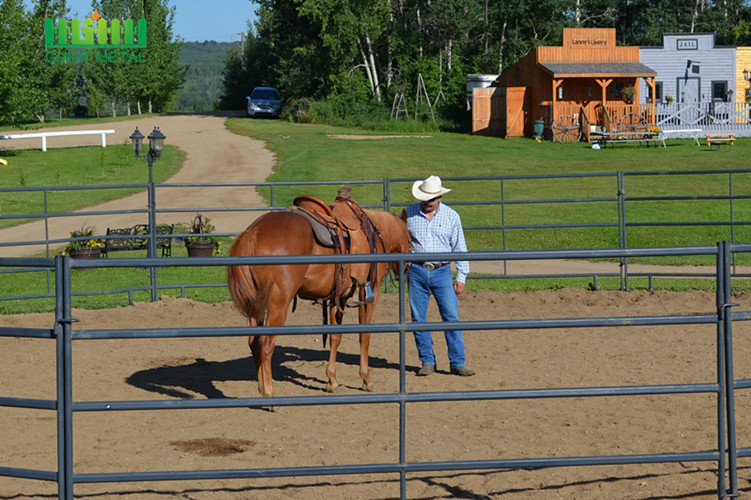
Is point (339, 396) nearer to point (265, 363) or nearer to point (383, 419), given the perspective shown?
point (383, 419)

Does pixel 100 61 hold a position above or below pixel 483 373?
Result: above

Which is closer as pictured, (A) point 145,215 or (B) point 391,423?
(B) point 391,423

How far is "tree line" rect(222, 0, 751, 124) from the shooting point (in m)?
42.6

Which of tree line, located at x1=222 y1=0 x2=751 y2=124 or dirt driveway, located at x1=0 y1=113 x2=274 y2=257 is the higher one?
tree line, located at x1=222 y1=0 x2=751 y2=124

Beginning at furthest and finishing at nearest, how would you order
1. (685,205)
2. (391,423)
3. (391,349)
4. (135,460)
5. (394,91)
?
1. (394,91)
2. (685,205)
3. (391,349)
4. (391,423)
5. (135,460)

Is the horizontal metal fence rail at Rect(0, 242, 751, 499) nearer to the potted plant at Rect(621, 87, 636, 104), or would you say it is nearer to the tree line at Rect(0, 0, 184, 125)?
the tree line at Rect(0, 0, 184, 125)

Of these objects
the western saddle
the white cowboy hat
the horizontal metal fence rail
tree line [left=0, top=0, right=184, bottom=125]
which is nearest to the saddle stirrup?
the western saddle

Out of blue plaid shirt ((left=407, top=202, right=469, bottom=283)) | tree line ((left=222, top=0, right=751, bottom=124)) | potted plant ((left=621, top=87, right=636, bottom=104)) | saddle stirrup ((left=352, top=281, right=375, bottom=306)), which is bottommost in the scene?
saddle stirrup ((left=352, top=281, right=375, bottom=306))

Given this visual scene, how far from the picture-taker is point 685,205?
68.3 feet

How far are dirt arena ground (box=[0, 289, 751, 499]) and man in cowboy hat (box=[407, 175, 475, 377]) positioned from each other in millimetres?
229

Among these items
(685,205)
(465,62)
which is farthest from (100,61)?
(685,205)

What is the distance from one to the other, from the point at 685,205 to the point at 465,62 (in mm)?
29904

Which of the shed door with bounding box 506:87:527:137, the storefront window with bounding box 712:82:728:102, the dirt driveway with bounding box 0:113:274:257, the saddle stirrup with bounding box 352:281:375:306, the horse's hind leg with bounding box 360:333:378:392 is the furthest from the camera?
the storefront window with bounding box 712:82:728:102

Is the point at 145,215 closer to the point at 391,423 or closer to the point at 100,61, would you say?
the point at 391,423
